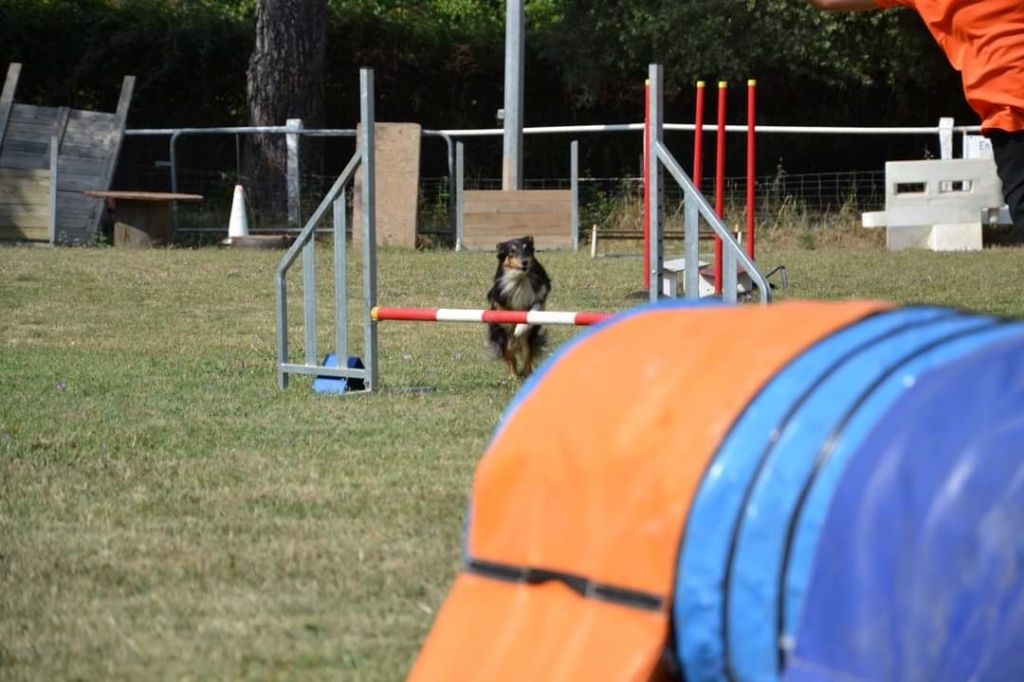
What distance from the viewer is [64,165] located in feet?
56.0

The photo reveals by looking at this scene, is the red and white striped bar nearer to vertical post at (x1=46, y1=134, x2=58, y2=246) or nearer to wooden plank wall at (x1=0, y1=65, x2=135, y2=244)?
vertical post at (x1=46, y1=134, x2=58, y2=246)

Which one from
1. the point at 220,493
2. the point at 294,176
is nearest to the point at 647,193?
the point at 220,493

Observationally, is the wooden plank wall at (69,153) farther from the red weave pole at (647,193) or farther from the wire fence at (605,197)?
the red weave pole at (647,193)

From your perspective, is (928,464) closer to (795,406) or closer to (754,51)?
(795,406)

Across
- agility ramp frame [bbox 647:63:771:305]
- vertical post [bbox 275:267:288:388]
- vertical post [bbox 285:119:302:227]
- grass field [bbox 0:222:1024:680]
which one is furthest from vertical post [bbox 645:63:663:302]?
vertical post [bbox 285:119:302:227]

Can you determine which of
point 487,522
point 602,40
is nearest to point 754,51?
point 602,40

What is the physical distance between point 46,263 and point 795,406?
12480 mm

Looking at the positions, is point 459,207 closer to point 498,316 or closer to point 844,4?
point 498,316

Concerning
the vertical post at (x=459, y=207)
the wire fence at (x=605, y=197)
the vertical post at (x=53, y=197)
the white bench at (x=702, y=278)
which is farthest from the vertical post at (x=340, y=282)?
the wire fence at (x=605, y=197)

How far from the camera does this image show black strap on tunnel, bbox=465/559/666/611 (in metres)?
2.50

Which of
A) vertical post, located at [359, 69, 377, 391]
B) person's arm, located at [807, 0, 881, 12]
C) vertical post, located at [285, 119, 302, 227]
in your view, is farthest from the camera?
vertical post, located at [285, 119, 302, 227]

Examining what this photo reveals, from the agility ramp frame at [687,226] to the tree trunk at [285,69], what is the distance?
505 inches

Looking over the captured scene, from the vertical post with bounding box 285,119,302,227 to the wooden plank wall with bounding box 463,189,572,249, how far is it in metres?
2.41

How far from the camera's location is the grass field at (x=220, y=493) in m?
3.37
